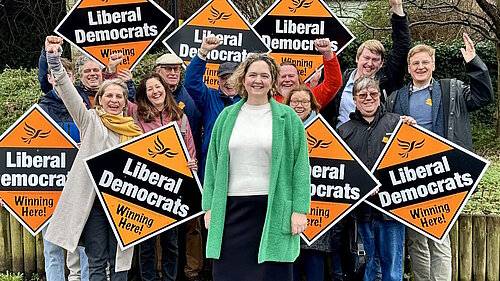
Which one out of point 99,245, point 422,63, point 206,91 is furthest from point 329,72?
point 99,245

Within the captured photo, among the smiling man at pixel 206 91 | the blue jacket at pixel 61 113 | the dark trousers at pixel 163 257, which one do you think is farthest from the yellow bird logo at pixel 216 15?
the dark trousers at pixel 163 257

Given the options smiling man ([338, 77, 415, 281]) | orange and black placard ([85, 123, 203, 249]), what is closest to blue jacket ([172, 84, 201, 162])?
orange and black placard ([85, 123, 203, 249])

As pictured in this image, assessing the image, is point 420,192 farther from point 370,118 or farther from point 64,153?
point 64,153

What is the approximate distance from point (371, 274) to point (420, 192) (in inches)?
30.1

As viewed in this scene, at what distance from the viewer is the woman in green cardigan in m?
4.07

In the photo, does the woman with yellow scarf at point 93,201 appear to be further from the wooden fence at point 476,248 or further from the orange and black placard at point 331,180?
the wooden fence at point 476,248

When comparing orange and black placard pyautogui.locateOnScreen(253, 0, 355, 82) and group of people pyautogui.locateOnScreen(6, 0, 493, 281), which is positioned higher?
orange and black placard pyautogui.locateOnScreen(253, 0, 355, 82)

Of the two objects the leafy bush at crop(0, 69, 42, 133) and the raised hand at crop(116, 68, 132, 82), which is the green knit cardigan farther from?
the leafy bush at crop(0, 69, 42, 133)

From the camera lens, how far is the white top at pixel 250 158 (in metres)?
4.08

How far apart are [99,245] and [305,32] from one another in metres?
2.96

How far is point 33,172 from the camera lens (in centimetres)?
542

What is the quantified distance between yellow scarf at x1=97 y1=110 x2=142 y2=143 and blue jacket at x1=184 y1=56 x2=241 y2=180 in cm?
73

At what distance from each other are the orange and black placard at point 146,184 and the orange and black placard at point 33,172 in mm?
567

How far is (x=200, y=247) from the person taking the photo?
6.03 metres
